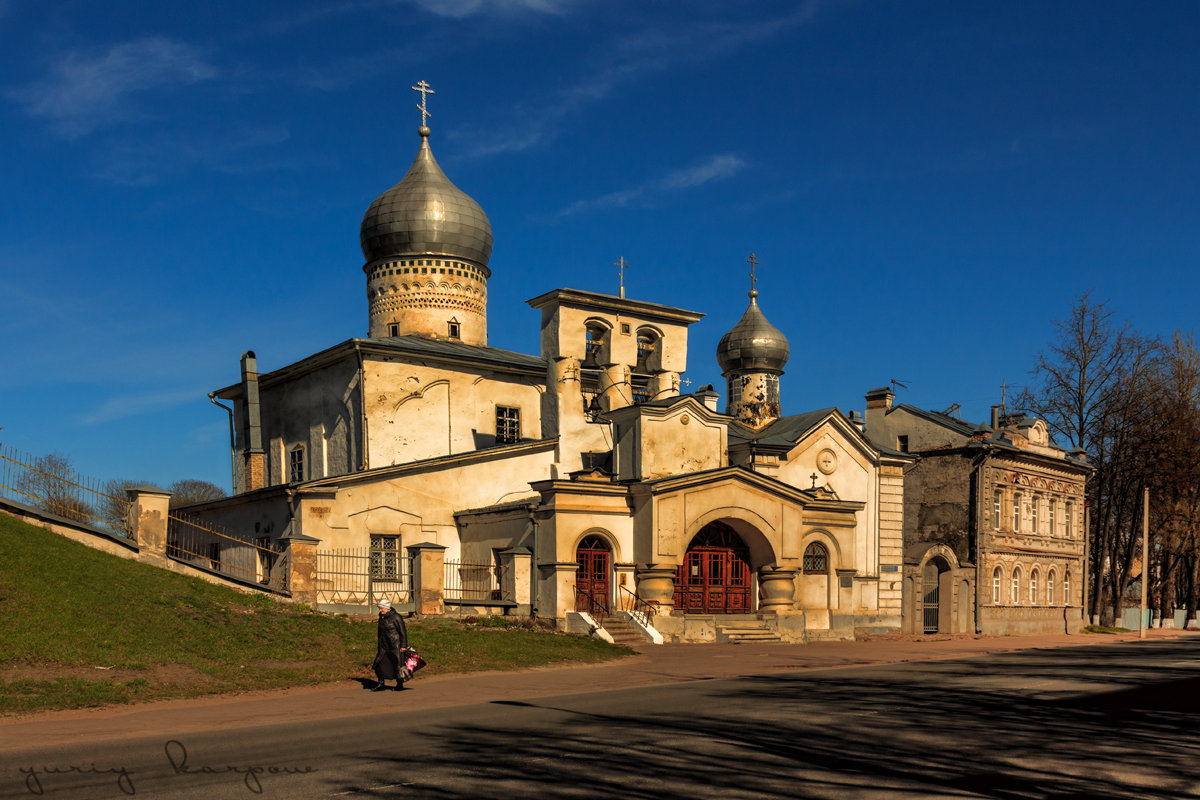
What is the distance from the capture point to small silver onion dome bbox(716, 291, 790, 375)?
41781 millimetres

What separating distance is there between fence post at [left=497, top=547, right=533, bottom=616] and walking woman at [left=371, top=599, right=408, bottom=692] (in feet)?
34.3

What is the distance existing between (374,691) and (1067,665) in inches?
550

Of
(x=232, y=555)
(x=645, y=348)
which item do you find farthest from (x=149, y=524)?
(x=645, y=348)

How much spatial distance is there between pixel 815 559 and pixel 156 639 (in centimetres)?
2047

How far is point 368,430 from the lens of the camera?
1287 inches

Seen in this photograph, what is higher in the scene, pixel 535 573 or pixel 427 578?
pixel 427 578

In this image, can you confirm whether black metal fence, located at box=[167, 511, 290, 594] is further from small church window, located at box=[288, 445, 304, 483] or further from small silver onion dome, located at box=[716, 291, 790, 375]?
small silver onion dome, located at box=[716, 291, 790, 375]

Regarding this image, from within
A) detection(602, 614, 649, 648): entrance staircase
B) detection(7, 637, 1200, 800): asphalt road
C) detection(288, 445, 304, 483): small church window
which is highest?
detection(288, 445, 304, 483): small church window

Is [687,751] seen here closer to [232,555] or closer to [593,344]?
[593,344]

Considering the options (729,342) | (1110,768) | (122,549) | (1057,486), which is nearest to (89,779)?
(1110,768)

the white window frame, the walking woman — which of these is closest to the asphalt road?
the walking woman

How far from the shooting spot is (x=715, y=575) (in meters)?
30.8

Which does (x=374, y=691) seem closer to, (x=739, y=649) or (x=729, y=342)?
(x=739, y=649)
